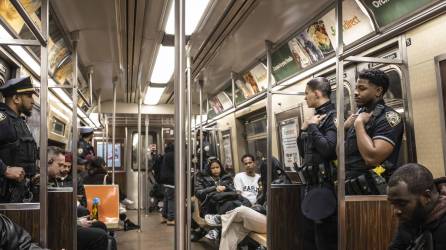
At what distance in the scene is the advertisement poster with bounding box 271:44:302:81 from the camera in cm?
516

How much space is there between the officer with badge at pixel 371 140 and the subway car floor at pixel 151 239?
3617 millimetres

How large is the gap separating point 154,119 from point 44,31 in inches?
364

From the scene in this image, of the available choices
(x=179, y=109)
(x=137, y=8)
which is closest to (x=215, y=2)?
(x=137, y=8)

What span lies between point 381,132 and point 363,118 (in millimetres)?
142

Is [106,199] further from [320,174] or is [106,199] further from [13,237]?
[320,174]

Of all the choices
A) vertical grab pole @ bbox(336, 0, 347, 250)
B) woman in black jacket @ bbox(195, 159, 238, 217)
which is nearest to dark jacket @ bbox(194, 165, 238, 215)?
woman in black jacket @ bbox(195, 159, 238, 217)

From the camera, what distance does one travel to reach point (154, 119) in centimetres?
1157

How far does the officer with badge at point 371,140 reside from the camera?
2508 mm

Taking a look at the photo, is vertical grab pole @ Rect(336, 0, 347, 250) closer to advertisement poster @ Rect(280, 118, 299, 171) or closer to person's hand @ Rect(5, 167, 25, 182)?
person's hand @ Rect(5, 167, 25, 182)

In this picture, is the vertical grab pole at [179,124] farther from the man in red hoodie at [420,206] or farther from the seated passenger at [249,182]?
the seated passenger at [249,182]

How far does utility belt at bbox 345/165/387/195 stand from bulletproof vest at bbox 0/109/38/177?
89.6 inches

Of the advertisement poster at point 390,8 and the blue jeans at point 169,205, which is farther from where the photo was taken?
the blue jeans at point 169,205

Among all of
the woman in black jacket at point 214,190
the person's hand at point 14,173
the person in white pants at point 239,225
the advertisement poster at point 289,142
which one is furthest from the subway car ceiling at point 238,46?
the person's hand at point 14,173

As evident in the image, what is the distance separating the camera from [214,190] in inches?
232
